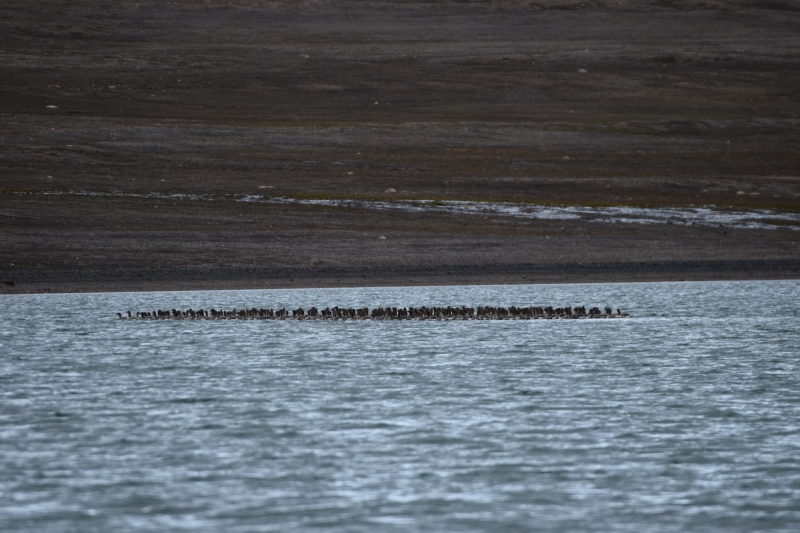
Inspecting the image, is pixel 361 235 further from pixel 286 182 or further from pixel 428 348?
pixel 428 348

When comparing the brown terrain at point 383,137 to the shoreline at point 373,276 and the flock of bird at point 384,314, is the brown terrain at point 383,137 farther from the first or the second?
the flock of bird at point 384,314

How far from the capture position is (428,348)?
35.2 m

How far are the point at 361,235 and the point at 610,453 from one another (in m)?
45.6

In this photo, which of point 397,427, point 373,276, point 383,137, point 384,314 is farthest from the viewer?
point 383,137

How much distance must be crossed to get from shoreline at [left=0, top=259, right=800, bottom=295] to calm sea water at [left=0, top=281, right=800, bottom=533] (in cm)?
1186

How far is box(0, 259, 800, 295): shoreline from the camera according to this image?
53.2 metres

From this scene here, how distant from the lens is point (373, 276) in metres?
57.2

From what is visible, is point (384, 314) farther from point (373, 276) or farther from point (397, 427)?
point (397, 427)

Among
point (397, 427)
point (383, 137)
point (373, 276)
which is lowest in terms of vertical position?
point (397, 427)

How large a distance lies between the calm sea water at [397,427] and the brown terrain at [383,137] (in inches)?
738

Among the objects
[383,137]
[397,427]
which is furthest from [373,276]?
[383,137]

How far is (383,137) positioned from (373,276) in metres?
38.0

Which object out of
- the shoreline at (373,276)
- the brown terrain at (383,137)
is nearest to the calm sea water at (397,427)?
the shoreline at (373,276)

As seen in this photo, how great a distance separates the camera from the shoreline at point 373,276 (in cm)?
5322
